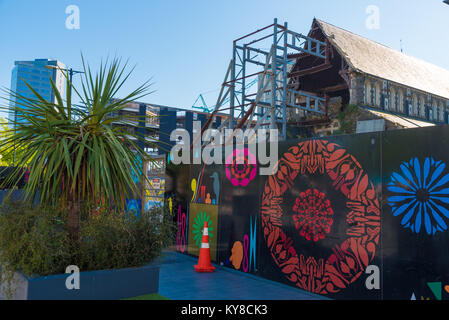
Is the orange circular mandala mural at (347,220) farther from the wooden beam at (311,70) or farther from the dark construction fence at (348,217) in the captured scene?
the wooden beam at (311,70)

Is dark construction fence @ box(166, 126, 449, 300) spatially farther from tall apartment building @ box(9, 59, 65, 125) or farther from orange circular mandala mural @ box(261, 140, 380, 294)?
tall apartment building @ box(9, 59, 65, 125)

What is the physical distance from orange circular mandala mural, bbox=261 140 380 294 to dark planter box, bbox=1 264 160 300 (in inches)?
92.3

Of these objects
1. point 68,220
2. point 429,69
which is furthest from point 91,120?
point 429,69

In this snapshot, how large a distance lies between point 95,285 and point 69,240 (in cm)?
71

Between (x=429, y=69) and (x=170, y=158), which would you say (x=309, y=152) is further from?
(x=429, y=69)

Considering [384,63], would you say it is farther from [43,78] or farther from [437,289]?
[437,289]

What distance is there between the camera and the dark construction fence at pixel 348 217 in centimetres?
483

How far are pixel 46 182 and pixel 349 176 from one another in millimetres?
4371

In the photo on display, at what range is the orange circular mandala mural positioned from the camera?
552 centimetres

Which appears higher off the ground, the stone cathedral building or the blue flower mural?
the stone cathedral building

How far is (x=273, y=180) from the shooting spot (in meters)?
7.16

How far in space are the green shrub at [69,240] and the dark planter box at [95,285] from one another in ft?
0.43
